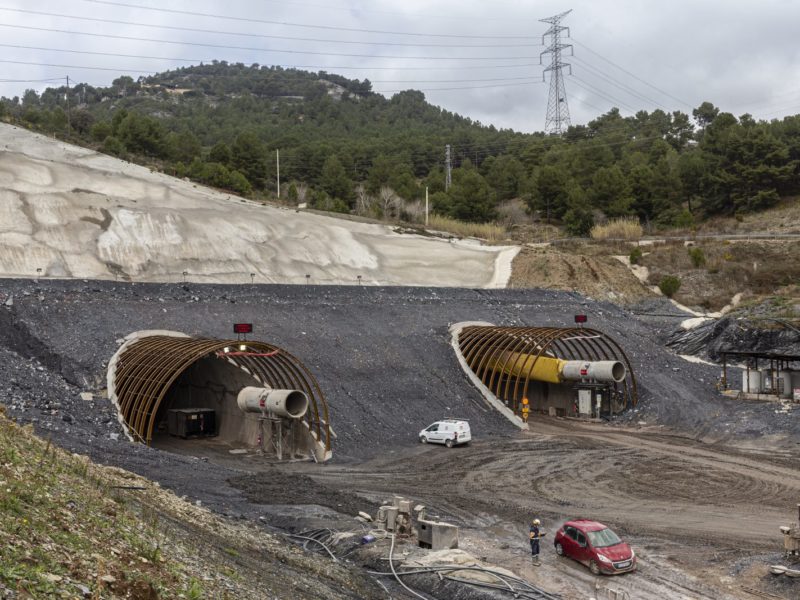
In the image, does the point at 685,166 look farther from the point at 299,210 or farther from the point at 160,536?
the point at 160,536

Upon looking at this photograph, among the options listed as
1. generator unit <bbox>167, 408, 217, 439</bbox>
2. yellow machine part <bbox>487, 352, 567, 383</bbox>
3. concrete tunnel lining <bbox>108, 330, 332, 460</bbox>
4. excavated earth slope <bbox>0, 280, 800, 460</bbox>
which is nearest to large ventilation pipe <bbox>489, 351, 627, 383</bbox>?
yellow machine part <bbox>487, 352, 567, 383</bbox>

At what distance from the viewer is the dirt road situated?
17.9 meters

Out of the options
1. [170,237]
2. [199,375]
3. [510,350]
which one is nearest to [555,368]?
[510,350]

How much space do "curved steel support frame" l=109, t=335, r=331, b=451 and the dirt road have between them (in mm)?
3914

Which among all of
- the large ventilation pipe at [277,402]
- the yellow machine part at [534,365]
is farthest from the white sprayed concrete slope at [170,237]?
the large ventilation pipe at [277,402]

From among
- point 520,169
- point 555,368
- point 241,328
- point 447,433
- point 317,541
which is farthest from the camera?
point 520,169

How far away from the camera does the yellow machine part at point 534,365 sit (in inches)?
1558

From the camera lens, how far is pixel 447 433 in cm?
3228

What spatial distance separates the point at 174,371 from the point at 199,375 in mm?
7362

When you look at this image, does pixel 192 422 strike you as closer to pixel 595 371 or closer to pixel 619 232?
pixel 595 371

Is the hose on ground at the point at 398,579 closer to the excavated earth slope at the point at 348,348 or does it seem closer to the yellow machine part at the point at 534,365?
the excavated earth slope at the point at 348,348

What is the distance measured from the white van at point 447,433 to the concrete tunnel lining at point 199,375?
168 inches

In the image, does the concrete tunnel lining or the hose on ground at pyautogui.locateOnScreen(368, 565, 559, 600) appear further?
the concrete tunnel lining

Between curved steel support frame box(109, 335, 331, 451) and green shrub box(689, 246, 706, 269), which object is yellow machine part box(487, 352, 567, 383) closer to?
curved steel support frame box(109, 335, 331, 451)
